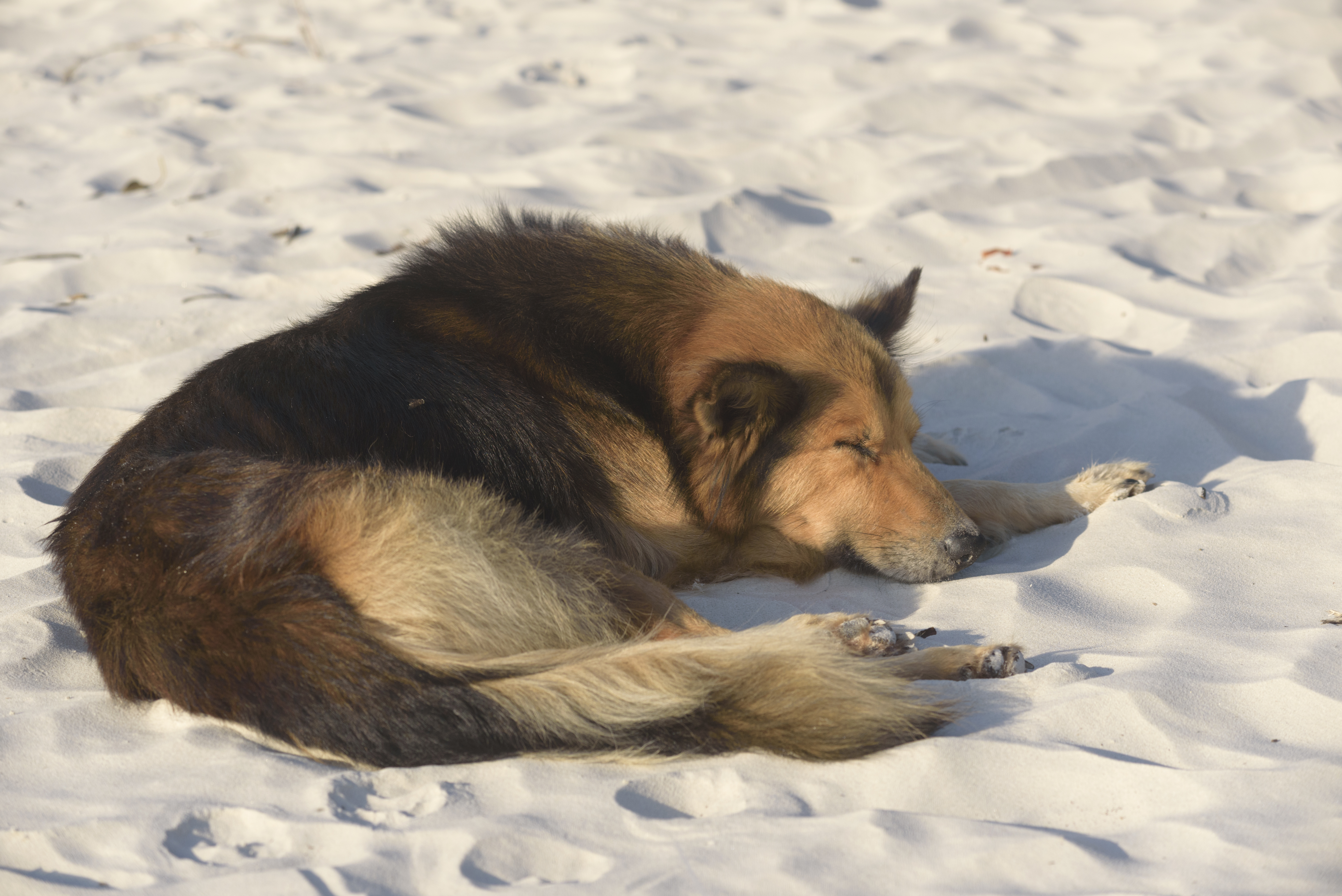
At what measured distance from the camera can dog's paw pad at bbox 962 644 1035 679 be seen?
9.31 ft

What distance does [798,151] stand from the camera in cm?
695

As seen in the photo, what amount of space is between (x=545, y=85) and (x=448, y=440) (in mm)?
5460

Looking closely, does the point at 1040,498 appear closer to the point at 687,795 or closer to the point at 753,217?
the point at 687,795

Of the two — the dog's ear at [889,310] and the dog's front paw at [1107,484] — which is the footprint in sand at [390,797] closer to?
the dog's ear at [889,310]

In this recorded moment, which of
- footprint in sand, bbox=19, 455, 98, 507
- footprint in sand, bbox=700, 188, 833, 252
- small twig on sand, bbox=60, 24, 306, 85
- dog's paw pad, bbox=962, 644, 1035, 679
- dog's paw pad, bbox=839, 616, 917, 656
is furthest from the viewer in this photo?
small twig on sand, bbox=60, 24, 306, 85

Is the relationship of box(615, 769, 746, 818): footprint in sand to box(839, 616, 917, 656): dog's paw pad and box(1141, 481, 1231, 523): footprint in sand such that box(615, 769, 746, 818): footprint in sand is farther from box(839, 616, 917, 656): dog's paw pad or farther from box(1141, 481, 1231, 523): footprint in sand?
box(1141, 481, 1231, 523): footprint in sand

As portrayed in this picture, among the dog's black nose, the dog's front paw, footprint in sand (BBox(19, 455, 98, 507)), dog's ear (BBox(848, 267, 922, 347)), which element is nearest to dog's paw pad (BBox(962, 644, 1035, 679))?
the dog's black nose

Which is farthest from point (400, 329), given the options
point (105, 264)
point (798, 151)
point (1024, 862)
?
point (798, 151)

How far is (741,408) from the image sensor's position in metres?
3.35

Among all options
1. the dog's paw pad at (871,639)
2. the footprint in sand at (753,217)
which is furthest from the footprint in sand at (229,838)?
the footprint in sand at (753,217)

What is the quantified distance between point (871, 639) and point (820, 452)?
769 millimetres

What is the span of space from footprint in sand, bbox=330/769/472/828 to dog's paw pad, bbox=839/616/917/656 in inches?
43.2

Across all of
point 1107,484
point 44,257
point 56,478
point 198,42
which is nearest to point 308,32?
point 198,42

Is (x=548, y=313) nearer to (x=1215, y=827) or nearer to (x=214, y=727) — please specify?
(x=214, y=727)
